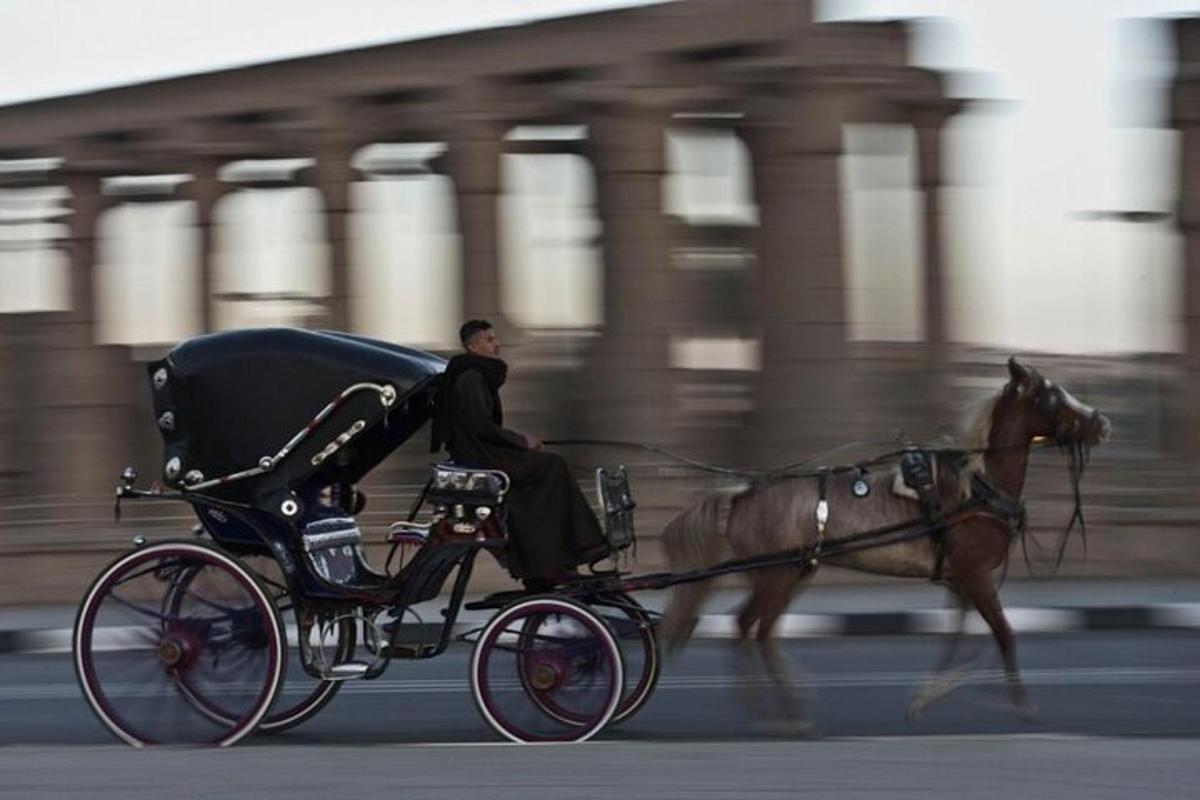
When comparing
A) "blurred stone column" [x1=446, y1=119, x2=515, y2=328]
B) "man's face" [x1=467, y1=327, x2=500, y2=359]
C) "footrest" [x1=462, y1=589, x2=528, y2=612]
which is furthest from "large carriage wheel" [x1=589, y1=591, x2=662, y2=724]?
"blurred stone column" [x1=446, y1=119, x2=515, y2=328]

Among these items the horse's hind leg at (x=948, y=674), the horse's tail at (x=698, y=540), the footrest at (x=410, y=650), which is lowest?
the horse's hind leg at (x=948, y=674)

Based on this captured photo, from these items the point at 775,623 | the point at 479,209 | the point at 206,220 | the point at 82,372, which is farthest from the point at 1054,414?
the point at 82,372

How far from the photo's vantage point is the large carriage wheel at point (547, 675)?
8.20 meters

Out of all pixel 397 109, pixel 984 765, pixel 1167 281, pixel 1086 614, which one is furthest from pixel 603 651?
pixel 397 109

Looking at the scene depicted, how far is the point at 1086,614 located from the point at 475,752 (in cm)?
743

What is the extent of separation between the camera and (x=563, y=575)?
27.4ft

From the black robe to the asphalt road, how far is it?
783 millimetres

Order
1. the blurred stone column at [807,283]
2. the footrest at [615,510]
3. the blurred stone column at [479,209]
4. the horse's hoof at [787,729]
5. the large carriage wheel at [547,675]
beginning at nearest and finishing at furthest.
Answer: the large carriage wheel at [547,675], the footrest at [615,510], the horse's hoof at [787,729], the blurred stone column at [807,283], the blurred stone column at [479,209]

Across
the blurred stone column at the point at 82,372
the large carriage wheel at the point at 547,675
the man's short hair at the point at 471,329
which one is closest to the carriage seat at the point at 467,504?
the large carriage wheel at the point at 547,675

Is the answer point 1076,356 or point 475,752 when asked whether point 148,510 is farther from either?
point 475,752

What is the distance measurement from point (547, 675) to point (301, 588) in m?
1.02

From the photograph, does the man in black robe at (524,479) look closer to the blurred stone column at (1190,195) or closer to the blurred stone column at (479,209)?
the blurred stone column at (1190,195)

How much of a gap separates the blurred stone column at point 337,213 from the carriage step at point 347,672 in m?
12.9

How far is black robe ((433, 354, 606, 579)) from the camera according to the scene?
27.0 feet
